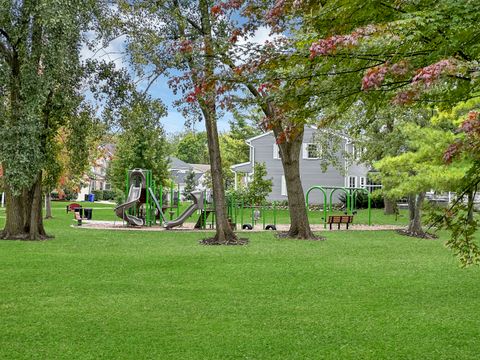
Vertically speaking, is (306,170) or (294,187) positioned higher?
(306,170)

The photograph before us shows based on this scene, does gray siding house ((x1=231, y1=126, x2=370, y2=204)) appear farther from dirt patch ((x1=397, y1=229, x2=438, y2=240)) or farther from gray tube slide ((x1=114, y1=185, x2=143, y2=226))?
dirt patch ((x1=397, y1=229, x2=438, y2=240))

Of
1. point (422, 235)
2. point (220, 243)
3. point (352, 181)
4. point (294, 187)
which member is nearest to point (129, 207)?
point (294, 187)

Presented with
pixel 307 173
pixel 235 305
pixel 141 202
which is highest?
pixel 307 173

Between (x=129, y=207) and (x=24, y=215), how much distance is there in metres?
6.84

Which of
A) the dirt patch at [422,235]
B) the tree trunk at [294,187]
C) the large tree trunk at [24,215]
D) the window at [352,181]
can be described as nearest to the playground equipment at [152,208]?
the tree trunk at [294,187]

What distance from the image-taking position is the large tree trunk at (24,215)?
1769cm

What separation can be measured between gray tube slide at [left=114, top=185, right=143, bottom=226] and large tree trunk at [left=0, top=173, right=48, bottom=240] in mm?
5688

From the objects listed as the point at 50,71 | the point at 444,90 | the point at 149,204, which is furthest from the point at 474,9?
the point at 149,204

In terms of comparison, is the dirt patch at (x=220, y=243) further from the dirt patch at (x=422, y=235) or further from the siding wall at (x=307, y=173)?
the siding wall at (x=307, y=173)

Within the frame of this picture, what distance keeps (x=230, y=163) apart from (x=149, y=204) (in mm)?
32096

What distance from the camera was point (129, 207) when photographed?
24672mm

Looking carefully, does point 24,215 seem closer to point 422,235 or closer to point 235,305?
point 235,305

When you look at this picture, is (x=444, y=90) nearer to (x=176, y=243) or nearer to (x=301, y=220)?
(x=176, y=243)

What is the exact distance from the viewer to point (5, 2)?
15312mm
